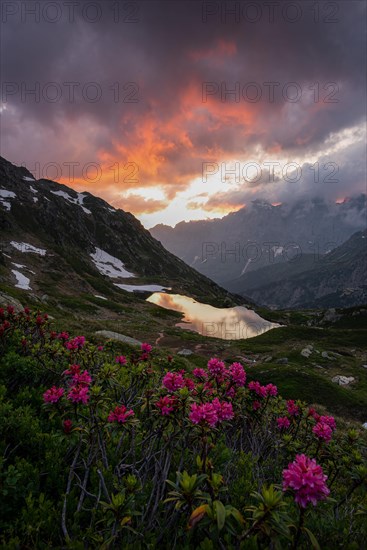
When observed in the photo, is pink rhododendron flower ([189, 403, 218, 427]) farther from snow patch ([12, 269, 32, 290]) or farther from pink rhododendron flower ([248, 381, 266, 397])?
snow patch ([12, 269, 32, 290])

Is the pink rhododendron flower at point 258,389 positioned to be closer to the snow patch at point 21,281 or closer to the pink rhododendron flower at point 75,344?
the pink rhododendron flower at point 75,344

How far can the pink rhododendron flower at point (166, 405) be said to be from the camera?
5336 millimetres

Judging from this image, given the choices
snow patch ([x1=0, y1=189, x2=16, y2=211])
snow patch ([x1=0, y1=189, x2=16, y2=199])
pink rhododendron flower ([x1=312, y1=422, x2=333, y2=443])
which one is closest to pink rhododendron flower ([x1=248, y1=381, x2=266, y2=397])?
pink rhododendron flower ([x1=312, y1=422, x2=333, y2=443])

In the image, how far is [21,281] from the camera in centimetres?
7700

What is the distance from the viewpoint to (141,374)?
7.69 m

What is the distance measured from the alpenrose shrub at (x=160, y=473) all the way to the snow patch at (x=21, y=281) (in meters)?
71.1

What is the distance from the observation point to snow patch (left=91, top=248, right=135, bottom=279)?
162 m

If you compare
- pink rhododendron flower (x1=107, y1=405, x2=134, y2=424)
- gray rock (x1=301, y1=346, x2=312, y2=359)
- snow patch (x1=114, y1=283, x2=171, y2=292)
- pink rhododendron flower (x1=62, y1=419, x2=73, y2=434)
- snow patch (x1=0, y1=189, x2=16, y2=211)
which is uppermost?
snow patch (x1=0, y1=189, x2=16, y2=211)

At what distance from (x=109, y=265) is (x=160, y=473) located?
173270 millimetres

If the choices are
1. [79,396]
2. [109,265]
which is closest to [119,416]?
[79,396]

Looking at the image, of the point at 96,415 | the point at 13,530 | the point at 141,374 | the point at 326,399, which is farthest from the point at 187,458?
the point at 326,399

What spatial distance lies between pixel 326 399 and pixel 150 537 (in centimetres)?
2400

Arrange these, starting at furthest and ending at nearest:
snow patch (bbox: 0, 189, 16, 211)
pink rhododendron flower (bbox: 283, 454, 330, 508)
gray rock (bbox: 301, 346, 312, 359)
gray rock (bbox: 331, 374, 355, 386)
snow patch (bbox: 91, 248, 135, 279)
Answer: snow patch (bbox: 91, 248, 135, 279) < snow patch (bbox: 0, 189, 16, 211) < gray rock (bbox: 301, 346, 312, 359) < gray rock (bbox: 331, 374, 355, 386) < pink rhododendron flower (bbox: 283, 454, 330, 508)

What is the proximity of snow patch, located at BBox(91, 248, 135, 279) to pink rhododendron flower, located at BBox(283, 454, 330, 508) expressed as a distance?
158046 mm
